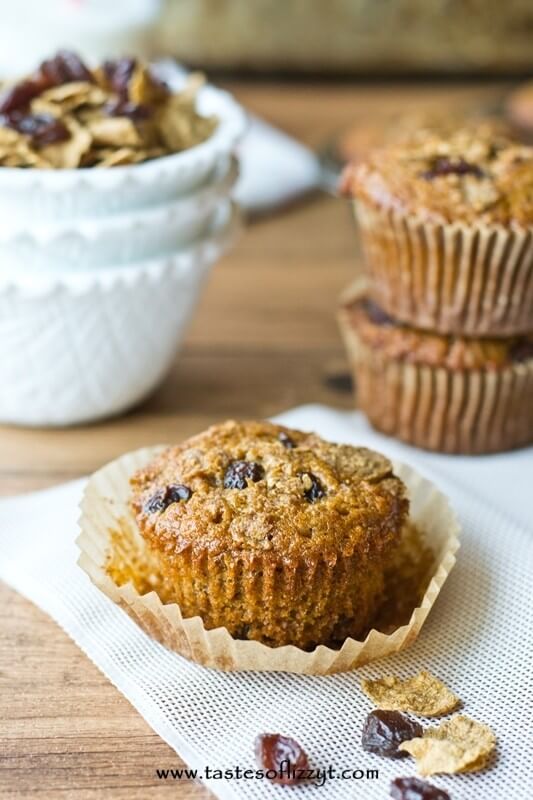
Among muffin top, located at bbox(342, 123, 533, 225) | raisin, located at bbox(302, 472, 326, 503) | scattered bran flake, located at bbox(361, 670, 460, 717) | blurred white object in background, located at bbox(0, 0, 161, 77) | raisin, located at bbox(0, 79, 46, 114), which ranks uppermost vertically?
raisin, located at bbox(0, 79, 46, 114)

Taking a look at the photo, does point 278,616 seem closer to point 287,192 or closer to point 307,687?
point 307,687

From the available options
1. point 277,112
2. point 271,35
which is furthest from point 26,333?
point 271,35

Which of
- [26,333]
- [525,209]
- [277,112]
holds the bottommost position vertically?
[277,112]

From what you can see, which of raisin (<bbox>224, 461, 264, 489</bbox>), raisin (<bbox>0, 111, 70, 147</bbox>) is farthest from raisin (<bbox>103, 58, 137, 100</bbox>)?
raisin (<bbox>224, 461, 264, 489</bbox>)

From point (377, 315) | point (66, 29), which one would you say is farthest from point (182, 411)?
point (66, 29)

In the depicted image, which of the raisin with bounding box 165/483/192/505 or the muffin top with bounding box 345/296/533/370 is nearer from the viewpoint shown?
the raisin with bounding box 165/483/192/505

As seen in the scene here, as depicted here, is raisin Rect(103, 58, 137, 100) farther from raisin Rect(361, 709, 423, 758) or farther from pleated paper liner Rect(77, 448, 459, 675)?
raisin Rect(361, 709, 423, 758)

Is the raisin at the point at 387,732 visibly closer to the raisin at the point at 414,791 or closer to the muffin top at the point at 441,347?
the raisin at the point at 414,791
